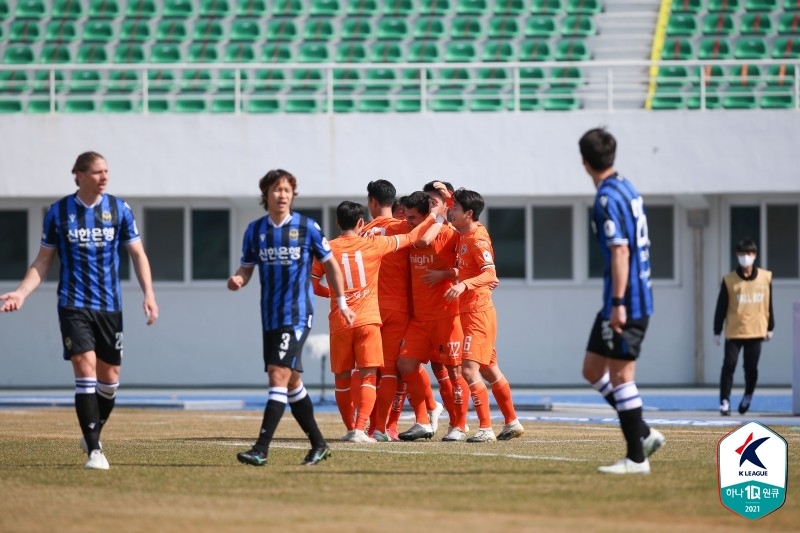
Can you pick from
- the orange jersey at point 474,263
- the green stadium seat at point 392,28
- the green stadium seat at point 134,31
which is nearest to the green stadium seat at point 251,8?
the green stadium seat at point 134,31

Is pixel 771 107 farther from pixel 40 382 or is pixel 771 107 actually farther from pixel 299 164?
pixel 40 382

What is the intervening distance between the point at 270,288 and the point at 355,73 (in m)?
17.2

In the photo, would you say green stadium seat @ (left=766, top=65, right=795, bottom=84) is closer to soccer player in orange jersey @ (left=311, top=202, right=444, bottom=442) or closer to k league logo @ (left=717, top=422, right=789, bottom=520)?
soccer player in orange jersey @ (left=311, top=202, right=444, bottom=442)

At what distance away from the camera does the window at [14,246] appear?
2525cm

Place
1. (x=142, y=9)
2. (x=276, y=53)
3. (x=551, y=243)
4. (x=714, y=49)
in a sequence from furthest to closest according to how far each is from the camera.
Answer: (x=142, y=9) < (x=276, y=53) < (x=714, y=49) < (x=551, y=243)

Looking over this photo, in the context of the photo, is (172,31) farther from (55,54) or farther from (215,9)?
(55,54)

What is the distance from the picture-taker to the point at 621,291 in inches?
322

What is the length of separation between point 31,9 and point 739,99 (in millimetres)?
13793

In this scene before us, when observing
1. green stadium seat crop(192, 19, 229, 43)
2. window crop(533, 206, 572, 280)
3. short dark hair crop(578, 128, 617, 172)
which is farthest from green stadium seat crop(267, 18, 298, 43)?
short dark hair crop(578, 128, 617, 172)

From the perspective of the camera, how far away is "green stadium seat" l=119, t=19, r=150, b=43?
2684 centimetres

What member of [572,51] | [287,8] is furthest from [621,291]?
[287,8]

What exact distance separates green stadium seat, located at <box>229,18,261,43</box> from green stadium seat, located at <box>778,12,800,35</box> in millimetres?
9893

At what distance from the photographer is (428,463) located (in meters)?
9.41

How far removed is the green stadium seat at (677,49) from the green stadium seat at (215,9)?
27.8ft
